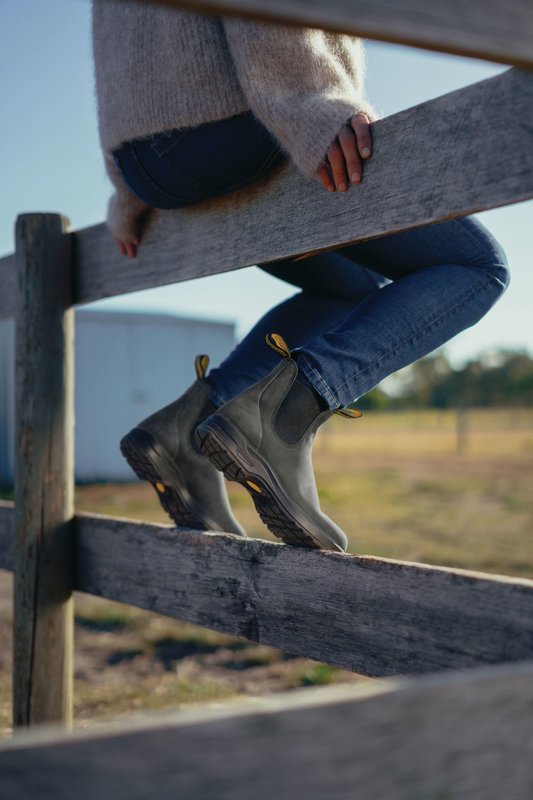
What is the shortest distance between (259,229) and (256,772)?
111 centimetres

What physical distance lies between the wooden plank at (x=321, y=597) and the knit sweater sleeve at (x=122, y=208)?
67 cm

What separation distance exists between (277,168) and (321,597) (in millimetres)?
797

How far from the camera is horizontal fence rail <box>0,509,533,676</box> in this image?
3.64 feet

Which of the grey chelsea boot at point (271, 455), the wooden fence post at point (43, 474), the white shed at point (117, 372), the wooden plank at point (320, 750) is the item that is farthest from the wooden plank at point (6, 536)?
the white shed at point (117, 372)

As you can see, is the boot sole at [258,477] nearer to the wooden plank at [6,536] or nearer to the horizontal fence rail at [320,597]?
the horizontal fence rail at [320,597]

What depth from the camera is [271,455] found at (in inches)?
58.1

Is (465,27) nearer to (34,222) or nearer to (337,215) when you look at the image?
(337,215)

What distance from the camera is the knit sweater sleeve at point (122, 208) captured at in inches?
71.0

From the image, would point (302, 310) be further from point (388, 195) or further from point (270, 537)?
point (270, 537)

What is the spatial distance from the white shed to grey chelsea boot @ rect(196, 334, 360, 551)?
13003 mm

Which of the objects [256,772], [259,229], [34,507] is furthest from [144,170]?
[256,772]

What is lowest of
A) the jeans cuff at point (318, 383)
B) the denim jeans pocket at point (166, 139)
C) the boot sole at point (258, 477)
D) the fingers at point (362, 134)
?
the boot sole at point (258, 477)

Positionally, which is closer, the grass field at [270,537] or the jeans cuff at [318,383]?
the jeans cuff at [318,383]

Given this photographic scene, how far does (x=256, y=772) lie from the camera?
24.2 inches
